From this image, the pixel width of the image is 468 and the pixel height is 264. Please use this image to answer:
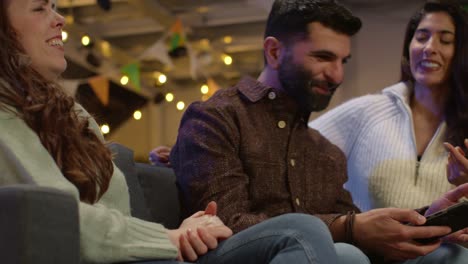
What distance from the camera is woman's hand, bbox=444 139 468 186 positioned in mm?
2188

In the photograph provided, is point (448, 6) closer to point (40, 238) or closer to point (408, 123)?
point (408, 123)

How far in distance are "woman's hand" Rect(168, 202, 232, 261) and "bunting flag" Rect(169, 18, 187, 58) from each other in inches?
158

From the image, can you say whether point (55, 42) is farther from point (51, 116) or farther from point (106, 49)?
point (106, 49)

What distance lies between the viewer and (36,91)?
4.72 feet

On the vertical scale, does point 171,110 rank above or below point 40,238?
below

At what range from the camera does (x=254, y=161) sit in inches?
77.3

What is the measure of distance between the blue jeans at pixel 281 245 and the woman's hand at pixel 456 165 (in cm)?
81

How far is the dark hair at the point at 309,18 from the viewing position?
2111 mm

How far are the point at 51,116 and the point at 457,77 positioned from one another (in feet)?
4.90

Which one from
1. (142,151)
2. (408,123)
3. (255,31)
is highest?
(408,123)

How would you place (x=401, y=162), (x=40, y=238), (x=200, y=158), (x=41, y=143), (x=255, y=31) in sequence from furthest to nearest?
(x=255, y=31)
(x=401, y=162)
(x=200, y=158)
(x=41, y=143)
(x=40, y=238)

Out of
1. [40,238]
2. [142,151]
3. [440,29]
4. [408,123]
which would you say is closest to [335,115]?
[408,123]

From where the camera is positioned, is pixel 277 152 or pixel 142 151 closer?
pixel 277 152

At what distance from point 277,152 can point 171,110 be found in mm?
5791
